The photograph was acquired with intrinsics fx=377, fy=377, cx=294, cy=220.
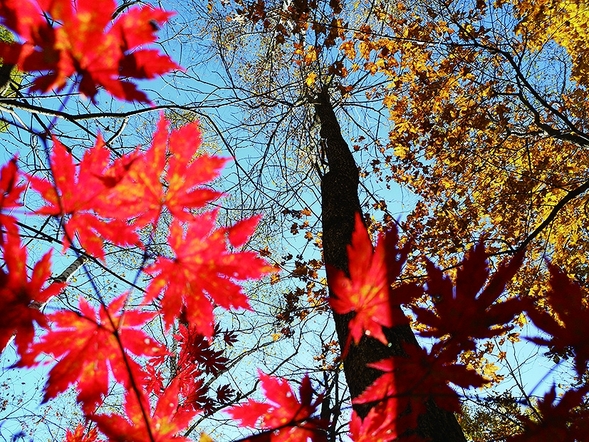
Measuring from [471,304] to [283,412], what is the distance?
1.75 ft

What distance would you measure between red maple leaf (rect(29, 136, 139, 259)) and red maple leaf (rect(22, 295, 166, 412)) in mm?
192

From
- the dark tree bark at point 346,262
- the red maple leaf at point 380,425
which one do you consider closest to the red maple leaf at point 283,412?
the red maple leaf at point 380,425

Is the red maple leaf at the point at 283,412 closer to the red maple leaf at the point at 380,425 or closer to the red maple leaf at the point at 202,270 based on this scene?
the red maple leaf at the point at 380,425

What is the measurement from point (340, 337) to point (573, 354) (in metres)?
1.26

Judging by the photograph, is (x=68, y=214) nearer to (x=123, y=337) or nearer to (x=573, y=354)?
(x=123, y=337)

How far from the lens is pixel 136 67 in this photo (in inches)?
34.7

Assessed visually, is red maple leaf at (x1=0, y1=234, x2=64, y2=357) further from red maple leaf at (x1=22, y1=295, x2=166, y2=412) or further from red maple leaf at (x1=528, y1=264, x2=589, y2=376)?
red maple leaf at (x1=528, y1=264, x2=589, y2=376)

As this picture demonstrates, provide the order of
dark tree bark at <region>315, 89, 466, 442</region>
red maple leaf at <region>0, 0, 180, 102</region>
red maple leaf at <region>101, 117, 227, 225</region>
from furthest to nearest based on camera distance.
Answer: dark tree bark at <region>315, 89, 466, 442</region> < red maple leaf at <region>101, 117, 227, 225</region> < red maple leaf at <region>0, 0, 180, 102</region>

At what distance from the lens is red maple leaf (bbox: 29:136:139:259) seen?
98 centimetres

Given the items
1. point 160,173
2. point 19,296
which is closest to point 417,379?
point 160,173

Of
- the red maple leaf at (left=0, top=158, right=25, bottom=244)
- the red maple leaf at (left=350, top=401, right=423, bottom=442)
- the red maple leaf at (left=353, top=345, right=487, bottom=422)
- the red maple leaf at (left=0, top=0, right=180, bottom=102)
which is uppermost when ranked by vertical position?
the red maple leaf at (left=0, top=0, right=180, bottom=102)

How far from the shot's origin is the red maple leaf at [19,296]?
2.88 ft

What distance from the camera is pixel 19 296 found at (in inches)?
35.0

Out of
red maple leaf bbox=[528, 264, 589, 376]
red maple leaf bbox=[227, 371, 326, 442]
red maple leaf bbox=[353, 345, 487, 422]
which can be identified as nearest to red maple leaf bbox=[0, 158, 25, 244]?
red maple leaf bbox=[227, 371, 326, 442]
